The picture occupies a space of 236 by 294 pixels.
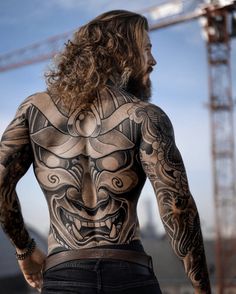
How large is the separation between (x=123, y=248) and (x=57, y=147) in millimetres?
488

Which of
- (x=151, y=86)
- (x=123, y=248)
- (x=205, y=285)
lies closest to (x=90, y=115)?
(x=151, y=86)

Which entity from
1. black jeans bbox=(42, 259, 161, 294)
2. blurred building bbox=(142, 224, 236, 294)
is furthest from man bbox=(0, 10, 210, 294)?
blurred building bbox=(142, 224, 236, 294)

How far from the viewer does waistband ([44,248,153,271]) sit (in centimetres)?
221

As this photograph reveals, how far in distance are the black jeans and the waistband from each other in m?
0.02

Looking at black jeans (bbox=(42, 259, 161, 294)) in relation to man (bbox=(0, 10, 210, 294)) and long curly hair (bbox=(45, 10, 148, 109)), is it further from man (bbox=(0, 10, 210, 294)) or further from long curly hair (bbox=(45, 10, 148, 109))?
long curly hair (bbox=(45, 10, 148, 109))

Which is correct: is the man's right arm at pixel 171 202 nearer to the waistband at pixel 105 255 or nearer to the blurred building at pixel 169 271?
the waistband at pixel 105 255

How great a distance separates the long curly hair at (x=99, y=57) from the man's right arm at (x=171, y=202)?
241 millimetres

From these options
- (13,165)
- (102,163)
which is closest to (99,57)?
(102,163)

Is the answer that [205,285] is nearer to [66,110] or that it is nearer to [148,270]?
[148,270]

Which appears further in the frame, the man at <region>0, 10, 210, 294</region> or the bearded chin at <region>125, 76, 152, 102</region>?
the bearded chin at <region>125, 76, 152, 102</region>

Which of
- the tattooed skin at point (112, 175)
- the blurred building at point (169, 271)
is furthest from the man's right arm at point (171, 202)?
the blurred building at point (169, 271)

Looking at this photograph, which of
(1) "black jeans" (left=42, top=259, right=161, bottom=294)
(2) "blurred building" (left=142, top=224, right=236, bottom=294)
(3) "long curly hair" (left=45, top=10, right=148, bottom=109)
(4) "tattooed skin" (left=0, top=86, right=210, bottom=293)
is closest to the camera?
(1) "black jeans" (left=42, top=259, right=161, bottom=294)

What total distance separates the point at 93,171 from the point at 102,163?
48 millimetres

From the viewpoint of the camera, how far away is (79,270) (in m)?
2.17
